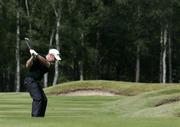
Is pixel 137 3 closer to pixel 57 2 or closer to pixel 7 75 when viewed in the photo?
pixel 57 2

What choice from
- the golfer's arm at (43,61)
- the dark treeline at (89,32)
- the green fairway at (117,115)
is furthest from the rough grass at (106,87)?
the dark treeline at (89,32)

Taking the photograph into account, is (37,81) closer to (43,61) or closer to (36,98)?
(36,98)

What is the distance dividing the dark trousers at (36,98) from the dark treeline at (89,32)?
5037 cm

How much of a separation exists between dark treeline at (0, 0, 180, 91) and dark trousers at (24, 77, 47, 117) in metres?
50.4

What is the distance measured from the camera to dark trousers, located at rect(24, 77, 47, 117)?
1512 cm

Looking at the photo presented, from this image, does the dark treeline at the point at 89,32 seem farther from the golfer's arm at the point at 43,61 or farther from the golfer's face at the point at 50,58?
the golfer's arm at the point at 43,61

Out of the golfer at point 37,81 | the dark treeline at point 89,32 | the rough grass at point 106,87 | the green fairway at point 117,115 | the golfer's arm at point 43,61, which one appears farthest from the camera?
the dark treeline at point 89,32

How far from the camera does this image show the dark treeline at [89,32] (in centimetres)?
6850

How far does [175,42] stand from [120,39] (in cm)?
981

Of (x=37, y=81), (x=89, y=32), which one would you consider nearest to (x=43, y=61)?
(x=37, y=81)

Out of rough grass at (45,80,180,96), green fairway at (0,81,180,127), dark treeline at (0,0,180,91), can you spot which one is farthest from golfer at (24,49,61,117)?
dark treeline at (0,0,180,91)

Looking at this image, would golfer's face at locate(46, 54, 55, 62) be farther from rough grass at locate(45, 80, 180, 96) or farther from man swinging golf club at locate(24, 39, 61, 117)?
rough grass at locate(45, 80, 180, 96)

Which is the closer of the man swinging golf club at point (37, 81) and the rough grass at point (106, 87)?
the man swinging golf club at point (37, 81)

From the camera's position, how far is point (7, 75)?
89.5 meters
